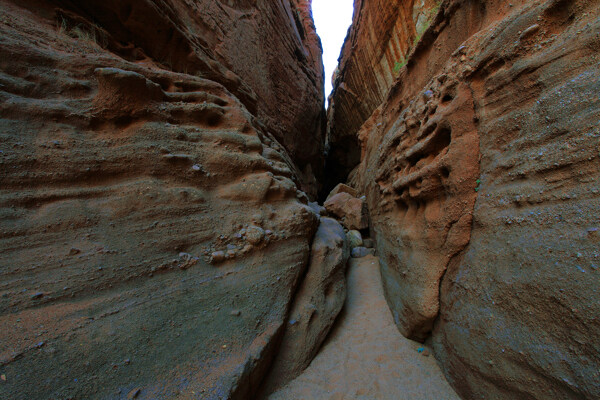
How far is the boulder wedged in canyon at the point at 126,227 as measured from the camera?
138 centimetres

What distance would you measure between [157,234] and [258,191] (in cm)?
110

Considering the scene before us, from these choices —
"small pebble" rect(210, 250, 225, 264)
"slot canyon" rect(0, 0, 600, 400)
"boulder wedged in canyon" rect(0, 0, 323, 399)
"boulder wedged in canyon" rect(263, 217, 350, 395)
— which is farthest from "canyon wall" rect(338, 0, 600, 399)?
"small pebble" rect(210, 250, 225, 264)

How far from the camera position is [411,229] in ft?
9.04

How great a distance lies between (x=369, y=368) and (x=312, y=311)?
755 millimetres

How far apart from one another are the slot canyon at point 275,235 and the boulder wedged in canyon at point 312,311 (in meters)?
0.02

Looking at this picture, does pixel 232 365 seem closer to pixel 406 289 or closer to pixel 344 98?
pixel 406 289

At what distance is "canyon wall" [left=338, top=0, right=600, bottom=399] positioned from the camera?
3.94 feet

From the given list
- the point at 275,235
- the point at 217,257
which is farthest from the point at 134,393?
the point at 275,235

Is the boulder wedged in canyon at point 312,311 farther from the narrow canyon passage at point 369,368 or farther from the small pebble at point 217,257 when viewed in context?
the small pebble at point 217,257

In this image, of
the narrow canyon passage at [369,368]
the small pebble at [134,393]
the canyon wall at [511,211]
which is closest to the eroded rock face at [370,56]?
the canyon wall at [511,211]

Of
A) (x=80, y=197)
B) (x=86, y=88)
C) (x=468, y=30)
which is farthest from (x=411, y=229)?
(x=86, y=88)

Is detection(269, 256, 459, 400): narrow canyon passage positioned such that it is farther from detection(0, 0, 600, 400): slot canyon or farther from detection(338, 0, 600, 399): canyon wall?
detection(338, 0, 600, 399): canyon wall

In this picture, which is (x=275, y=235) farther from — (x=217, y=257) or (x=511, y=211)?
(x=511, y=211)

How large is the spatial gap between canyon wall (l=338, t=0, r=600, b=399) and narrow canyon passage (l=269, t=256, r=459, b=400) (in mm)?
161
